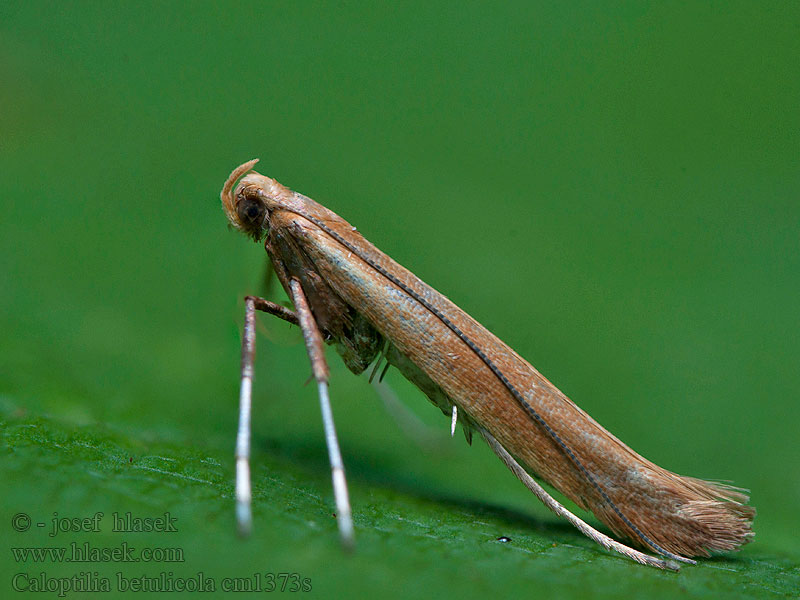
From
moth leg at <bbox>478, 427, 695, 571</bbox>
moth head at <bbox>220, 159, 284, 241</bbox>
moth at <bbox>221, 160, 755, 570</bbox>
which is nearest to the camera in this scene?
moth leg at <bbox>478, 427, 695, 571</bbox>

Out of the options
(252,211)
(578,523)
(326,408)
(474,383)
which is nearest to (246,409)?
(326,408)

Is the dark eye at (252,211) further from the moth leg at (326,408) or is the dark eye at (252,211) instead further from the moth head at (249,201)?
the moth leg at (326,408)

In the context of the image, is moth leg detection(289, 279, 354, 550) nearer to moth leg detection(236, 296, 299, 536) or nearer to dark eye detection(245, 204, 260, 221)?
moth leg detection(236, 296, 299, 536)

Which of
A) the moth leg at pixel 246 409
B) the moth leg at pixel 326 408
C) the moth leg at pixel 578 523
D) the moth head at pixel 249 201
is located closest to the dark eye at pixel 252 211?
the moth head at pixel 249 201

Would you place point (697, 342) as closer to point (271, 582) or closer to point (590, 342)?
point (590, 342)

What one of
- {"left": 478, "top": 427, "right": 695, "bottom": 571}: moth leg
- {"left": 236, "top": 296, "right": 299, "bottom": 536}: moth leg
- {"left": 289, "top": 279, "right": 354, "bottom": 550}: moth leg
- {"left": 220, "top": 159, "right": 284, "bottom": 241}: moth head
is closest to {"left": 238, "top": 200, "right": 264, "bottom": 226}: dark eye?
{"left": 220, "top": 159, "right": 284, "bottom": 241}: moth head

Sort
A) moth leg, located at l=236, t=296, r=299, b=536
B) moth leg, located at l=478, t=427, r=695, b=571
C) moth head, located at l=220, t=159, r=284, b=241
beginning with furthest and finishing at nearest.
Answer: moth head, located at l=220, t=159, r=284, b=241
moth leg, located at l=478, t=427, r=695, b=571
moth leg, located at l=236, t=296, r=299, b=536

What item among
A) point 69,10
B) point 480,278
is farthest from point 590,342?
point 69,10
